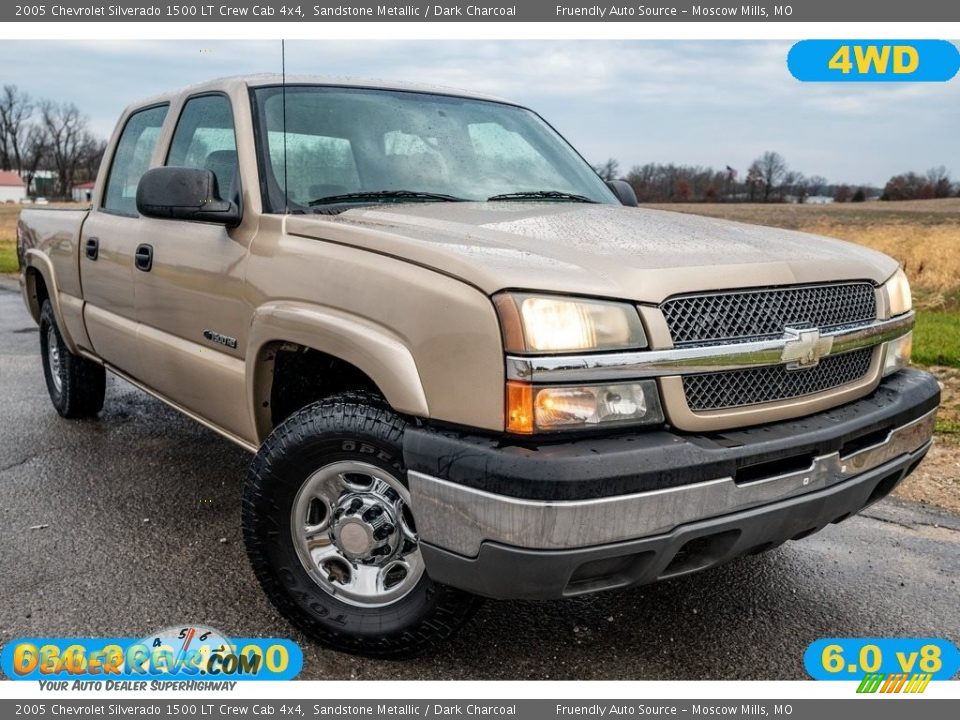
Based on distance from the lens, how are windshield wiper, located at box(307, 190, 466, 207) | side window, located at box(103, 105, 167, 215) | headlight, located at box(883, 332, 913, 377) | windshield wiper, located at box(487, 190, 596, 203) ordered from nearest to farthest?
headlight, located at box(883, 332, 913, 377) → windshield wiper, located at box(307, 190, 466, 207) → windshield wiper, located at box(487, 190, 596, 203) → side window, located at box(103, 105, 167, 215)

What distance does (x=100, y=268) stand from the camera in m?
4.44

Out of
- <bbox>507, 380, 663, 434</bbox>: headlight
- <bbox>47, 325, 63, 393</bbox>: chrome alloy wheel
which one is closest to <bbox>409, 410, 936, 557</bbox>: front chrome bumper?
<bbox>507, 380, 663, 434</bbox>: headlight

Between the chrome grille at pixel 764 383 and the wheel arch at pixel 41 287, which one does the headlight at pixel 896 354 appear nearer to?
the chrome grille at pixel 764 383

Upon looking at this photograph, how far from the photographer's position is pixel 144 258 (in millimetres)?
3869

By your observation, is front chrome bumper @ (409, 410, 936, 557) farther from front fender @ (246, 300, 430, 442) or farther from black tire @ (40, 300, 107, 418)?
black tire @ (40, 300, 107, 418)

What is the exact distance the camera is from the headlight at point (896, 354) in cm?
297

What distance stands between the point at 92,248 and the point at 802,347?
12.0 ft

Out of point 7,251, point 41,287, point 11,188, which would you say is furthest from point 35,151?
point 41,287

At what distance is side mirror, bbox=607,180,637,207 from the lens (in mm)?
4258

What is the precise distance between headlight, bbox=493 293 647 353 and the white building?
10638 cm

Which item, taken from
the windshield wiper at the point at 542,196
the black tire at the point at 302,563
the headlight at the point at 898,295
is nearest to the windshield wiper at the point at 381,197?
the windshield wiper at the point at 542,196

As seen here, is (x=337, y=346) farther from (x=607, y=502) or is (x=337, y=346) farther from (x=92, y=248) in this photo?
(x=92, y=248)

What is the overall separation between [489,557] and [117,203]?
3403 millimetres

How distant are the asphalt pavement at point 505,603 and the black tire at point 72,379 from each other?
0.95 metres
